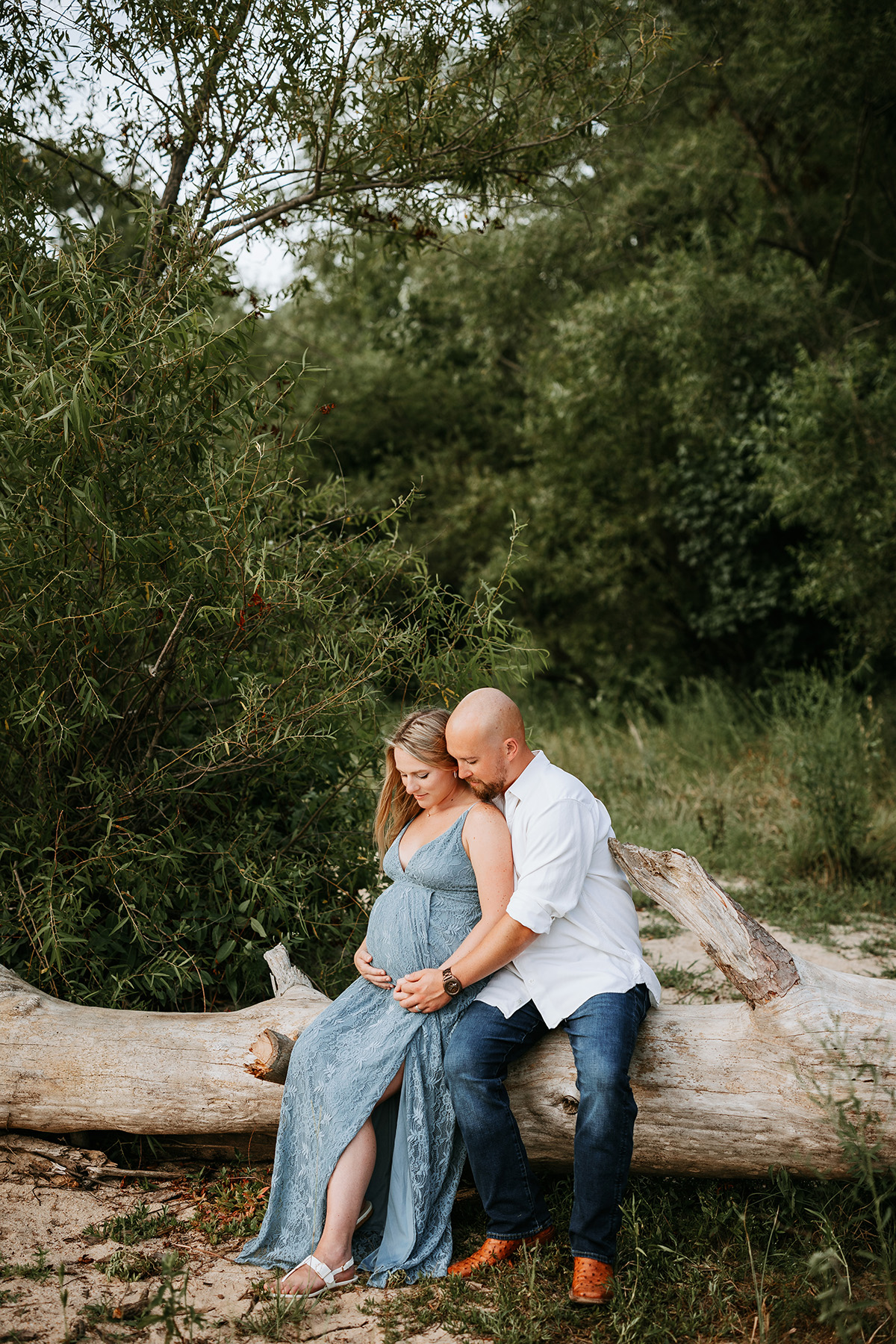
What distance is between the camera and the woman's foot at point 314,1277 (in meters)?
2.73

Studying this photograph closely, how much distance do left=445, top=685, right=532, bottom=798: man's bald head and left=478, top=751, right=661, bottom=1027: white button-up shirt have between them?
6 centimetres

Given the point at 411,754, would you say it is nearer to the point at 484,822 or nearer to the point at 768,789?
the point at 484,822

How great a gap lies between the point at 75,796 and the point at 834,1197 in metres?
2.75

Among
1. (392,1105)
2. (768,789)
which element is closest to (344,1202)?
(392,1105)

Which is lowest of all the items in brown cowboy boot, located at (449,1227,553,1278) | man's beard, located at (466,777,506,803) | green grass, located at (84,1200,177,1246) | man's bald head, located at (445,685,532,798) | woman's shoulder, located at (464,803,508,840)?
brown cowboy boot, located at (449,1227,553,1278)

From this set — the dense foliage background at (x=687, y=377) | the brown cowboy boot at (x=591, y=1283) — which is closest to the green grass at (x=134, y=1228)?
the brown cowboy boot at (x=591, y=1283)

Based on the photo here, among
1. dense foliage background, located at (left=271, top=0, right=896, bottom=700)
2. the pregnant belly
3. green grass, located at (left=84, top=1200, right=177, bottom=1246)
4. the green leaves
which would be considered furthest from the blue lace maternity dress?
dense foliage background, located at (left=271, top=0, right=896, bottom=700)

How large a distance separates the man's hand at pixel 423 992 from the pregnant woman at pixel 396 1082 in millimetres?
23

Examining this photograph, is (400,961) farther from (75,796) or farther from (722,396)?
(722,396)

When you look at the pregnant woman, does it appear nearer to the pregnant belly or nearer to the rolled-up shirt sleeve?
the pregnant belly

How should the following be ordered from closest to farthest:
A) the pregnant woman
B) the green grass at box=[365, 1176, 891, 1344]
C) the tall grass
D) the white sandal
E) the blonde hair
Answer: the green grass at box=[365, 1176, 891, 1344] → the white sandal → the pregnant woman → the blonde hair → the tall grass

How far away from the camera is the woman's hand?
317 centimetres

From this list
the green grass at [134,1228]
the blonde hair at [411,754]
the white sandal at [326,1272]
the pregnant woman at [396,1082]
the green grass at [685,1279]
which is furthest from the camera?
the blonde hair at [411,754]

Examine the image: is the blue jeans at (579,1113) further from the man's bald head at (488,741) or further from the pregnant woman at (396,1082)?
the man's bald head at (488,741)
